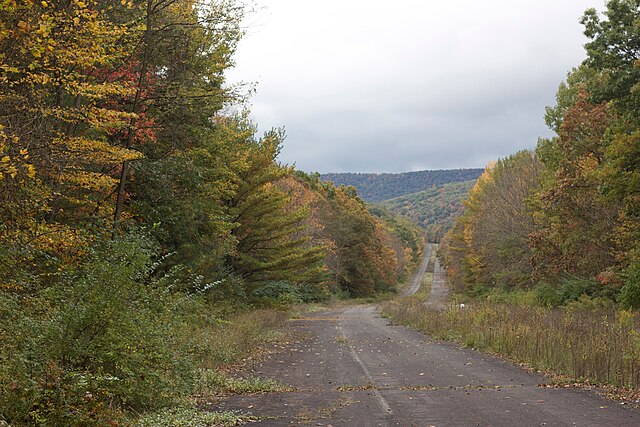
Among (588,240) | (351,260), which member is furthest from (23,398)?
(351,260)

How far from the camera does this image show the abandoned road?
8656 mm

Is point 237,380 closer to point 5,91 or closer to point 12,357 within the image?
point 12,357

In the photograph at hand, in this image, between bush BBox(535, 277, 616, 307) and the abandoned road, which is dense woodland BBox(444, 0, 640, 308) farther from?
the abandoned road

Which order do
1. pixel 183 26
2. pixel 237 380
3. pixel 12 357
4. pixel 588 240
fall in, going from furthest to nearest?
pixel 588 240 < pixel 183 26 < pixel 237 380 < pixel 12 357

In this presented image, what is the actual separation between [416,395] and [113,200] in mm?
13301

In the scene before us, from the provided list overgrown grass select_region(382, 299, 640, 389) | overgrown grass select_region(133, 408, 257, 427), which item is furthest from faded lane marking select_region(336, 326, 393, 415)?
overgrown grass select_region(382, 299, 640, 389)

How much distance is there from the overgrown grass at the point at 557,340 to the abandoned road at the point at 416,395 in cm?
66

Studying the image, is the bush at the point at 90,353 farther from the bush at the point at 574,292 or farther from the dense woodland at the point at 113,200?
the bush at the point at 574,292

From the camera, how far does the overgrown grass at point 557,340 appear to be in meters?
11.6

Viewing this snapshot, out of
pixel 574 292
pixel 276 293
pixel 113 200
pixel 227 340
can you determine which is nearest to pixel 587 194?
pixel 574 292

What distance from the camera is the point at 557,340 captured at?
14484mm

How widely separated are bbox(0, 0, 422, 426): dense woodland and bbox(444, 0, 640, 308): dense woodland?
1510cm

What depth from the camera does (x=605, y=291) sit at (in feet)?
105

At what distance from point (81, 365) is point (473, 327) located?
1500 cm
